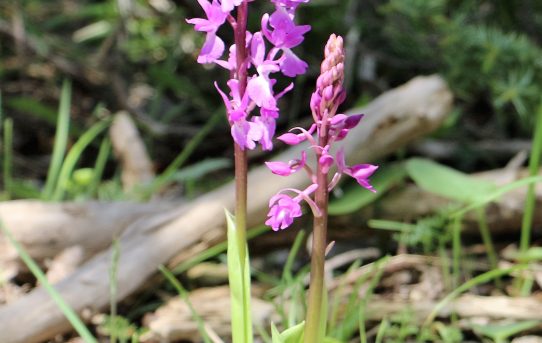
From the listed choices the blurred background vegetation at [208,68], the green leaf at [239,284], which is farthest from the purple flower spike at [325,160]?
the blurred background vegetation at [208,68]

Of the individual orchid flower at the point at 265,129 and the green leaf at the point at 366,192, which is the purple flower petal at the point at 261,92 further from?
the green leaf at the point at 366,192

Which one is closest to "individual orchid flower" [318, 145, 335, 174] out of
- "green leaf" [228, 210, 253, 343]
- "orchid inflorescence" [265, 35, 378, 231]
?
"orchid inflorescence" [265, 35, 378, 231]

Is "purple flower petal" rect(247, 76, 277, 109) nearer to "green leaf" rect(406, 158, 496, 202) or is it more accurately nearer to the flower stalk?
the flower stalk

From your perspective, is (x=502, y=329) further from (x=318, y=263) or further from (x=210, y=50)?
(x=210, y=50)

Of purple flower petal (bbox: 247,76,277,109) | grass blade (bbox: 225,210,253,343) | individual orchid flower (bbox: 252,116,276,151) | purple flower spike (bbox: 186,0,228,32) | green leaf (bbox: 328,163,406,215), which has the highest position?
purple flower spike (bbox: 186,0,228,32)

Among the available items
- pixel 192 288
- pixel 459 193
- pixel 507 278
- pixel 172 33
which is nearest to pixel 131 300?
pixel 192 288

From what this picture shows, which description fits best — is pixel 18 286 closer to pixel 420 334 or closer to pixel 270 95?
pixel 420 334
